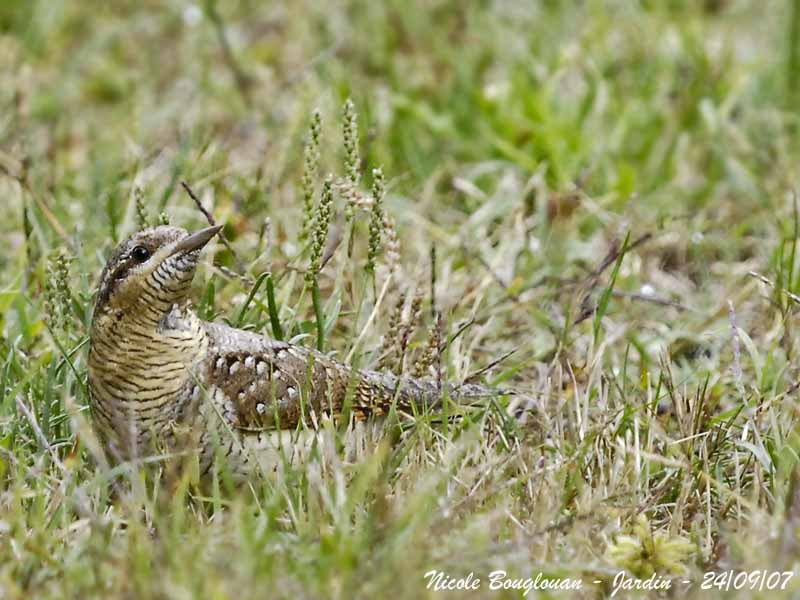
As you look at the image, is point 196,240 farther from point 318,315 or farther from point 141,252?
point 318,315

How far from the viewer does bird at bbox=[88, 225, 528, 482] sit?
3.41 meters

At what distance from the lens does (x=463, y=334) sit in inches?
171

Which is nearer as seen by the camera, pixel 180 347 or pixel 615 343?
pixel 180 347

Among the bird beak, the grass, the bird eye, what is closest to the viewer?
the grass

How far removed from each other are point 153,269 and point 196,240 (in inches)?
6.1

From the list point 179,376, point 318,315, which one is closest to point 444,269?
point 318,315

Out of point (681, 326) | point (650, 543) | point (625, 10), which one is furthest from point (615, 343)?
point (625, 10)

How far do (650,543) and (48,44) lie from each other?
16.0 ft

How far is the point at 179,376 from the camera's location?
3.46 m

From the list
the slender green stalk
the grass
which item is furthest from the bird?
the slender green stalk

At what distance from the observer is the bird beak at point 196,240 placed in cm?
334

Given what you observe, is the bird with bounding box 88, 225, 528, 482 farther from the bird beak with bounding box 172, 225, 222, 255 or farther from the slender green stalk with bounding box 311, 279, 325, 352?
the slender green stalk with bounding box 311, 279, 325, 352

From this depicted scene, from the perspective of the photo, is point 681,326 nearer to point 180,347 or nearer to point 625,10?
point 180,347

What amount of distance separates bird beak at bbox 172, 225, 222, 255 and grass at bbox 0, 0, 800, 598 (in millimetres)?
425
